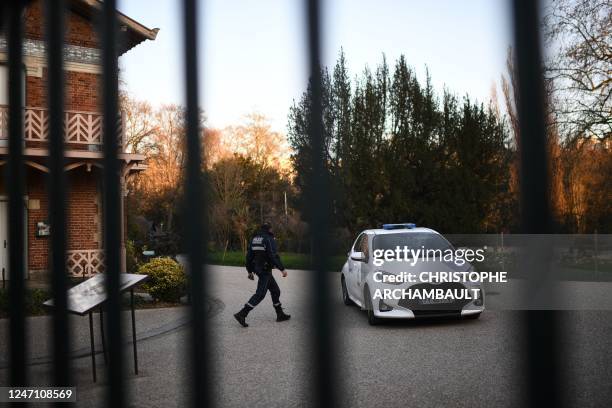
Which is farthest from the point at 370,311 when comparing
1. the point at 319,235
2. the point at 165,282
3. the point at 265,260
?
the point at 319,235

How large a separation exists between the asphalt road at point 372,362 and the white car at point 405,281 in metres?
0.26

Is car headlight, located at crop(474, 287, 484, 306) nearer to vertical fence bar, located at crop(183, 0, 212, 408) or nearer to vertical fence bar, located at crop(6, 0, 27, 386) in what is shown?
vertical fence bar, located at crop(6, 0, 27, 386)

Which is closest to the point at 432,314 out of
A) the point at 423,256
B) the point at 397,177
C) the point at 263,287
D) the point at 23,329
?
the point at 423,256

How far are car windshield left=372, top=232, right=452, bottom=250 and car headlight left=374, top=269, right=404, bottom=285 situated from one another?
0.61 m

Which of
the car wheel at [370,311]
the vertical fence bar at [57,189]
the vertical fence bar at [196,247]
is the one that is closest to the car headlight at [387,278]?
the car wheel at [370,311]

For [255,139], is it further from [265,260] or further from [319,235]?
[265,260]

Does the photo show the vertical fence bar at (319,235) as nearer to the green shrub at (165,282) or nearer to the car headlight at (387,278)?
the car headlight at (387,278)

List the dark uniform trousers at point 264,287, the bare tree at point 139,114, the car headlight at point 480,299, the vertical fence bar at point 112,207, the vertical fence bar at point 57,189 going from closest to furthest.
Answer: the vertical fence bar at point 112,207, the vertical fence bar at point 57,189, the bare tree at point 139,114, the car headlight at point 480,299, the dark uniform trousers at point 264,287

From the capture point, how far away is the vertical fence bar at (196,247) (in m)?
1.08

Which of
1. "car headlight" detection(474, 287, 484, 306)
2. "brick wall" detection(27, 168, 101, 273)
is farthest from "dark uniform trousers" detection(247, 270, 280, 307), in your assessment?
"brick wall" detection(27, 168, 101, 273)

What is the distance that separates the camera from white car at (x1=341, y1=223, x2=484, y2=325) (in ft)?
31.0

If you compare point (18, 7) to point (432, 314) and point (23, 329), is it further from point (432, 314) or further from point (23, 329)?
point (432, 314)

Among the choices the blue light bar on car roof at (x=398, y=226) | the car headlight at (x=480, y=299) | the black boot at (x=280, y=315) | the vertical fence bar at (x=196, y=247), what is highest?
the vertical fence bar at (x=196, y=247)

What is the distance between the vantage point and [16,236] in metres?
1.64
